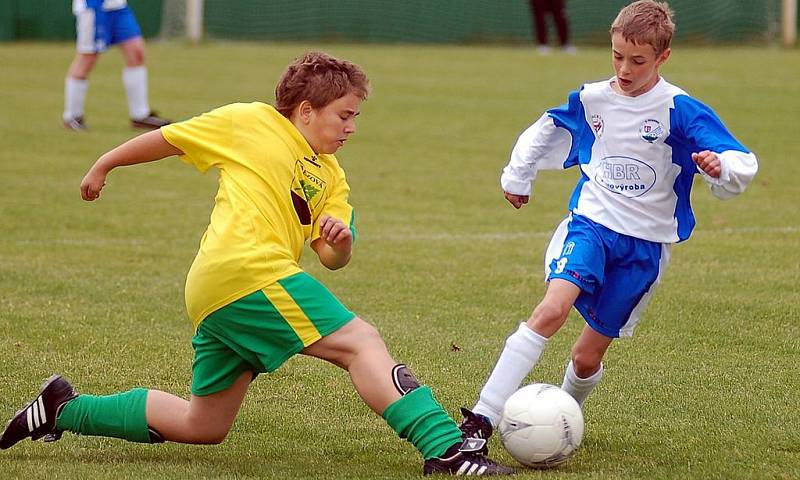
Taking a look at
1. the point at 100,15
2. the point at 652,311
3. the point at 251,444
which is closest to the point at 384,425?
the point at 251,444

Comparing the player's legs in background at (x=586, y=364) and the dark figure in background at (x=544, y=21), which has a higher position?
the player's legs in background at (x=586, y=364)

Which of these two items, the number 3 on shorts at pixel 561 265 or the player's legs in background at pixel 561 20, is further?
the player's legs in background at pixel 561 20

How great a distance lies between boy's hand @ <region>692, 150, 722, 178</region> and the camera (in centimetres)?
399

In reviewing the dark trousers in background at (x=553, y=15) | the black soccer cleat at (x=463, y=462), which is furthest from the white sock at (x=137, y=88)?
the dark trousers in background at (x=553, y=15)

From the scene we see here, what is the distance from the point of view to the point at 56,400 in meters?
4.14

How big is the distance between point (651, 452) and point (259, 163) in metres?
1.62

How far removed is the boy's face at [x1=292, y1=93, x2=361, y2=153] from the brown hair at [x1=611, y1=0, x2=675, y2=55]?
1.00 metres

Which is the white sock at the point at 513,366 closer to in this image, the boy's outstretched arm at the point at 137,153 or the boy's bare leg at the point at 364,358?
the boy's bare leg at the point at 364,358

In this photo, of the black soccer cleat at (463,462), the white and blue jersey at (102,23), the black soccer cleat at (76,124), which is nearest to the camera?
the black soccer cleat at (463,462)

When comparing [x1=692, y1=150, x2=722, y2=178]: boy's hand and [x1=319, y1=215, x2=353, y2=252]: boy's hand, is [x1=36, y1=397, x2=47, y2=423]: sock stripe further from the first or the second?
[x1=692, y1=150, x2=722, y2=178]: boy's hand

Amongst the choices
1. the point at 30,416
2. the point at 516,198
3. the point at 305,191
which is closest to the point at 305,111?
the point at 305,191

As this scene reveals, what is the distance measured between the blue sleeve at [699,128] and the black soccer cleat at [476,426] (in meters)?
1.17

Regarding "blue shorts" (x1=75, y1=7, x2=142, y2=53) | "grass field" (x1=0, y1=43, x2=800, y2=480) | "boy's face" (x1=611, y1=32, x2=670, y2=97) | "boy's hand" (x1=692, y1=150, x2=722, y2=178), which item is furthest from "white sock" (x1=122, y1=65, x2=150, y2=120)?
"boy's hand" (x1=692, y1=150, x2=722, y2=178)

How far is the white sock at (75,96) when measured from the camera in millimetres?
12562
